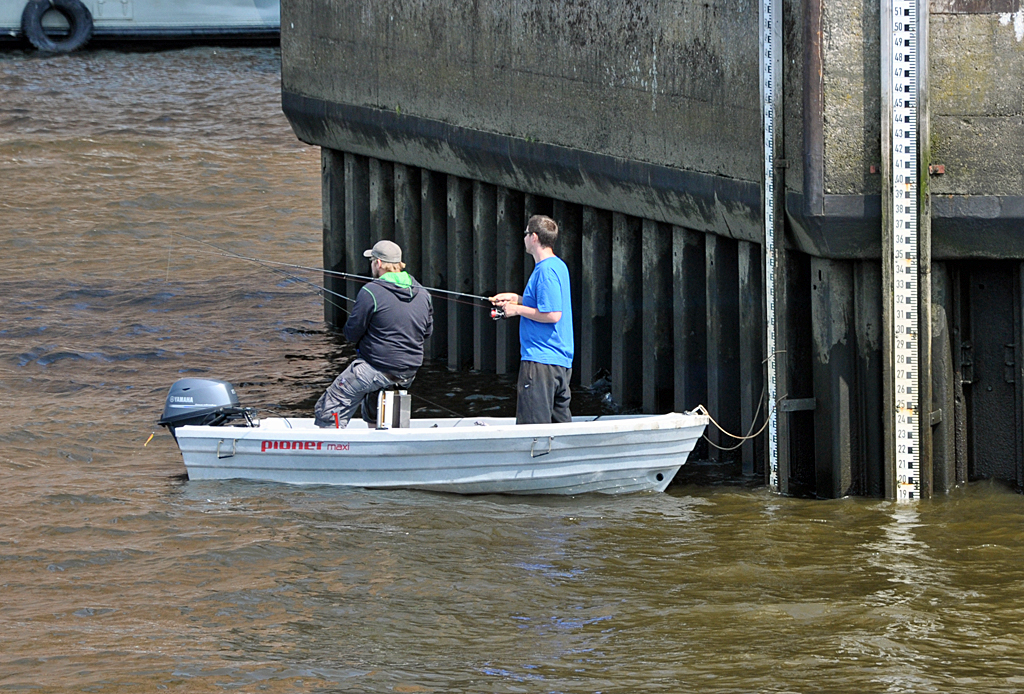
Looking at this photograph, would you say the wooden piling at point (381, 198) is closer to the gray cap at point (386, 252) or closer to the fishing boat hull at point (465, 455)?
the gray cap at point (386, 252)

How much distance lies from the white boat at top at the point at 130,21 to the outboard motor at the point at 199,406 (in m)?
26.0

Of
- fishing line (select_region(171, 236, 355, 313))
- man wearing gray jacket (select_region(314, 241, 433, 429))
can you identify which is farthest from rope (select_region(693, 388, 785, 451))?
fishing line (select_region(171, 236, 355, 313))

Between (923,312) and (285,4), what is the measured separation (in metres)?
9.67

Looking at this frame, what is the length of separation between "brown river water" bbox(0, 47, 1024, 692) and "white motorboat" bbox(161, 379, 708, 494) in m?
0.14

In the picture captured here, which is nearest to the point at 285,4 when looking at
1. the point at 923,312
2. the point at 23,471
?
the point at 23,471

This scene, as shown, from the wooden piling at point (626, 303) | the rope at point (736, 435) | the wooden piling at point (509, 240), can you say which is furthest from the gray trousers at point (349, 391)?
the wooden piling at point (509, 240)

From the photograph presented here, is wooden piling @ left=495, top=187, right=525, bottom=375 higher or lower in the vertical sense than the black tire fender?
lower

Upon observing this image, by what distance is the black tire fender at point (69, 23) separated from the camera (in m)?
33.8

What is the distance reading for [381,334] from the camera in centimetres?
985

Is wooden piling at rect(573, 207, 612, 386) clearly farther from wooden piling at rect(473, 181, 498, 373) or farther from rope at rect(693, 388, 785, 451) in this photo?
rope at rect(693, 388, 785, 451)

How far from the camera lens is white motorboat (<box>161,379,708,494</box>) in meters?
9.31

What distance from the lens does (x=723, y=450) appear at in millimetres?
10164

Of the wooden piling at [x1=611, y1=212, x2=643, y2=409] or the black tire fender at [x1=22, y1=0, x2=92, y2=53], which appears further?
the black tire fender at [x1=22, y1=0, x2=92, y2=53]

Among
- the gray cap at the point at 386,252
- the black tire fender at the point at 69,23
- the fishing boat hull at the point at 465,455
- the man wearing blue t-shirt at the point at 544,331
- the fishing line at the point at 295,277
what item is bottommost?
the fishing boat hull at the point at 465,455
